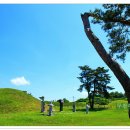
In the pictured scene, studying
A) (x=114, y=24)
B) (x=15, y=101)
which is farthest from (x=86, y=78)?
(x=114, y=24)

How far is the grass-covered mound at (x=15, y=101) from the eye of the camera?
31.1m

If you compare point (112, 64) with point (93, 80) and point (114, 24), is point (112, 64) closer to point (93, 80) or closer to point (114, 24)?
point (114, 24)

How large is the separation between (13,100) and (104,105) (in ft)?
53.8

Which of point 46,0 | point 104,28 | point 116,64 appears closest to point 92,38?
point 116,64

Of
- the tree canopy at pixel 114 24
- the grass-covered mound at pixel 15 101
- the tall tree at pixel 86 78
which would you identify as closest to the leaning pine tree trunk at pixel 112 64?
the tree canopy at pixel 114 24

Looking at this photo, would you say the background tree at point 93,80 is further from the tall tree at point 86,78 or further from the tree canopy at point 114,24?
the tree canopy at point 114,24

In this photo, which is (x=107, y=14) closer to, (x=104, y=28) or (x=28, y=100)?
(x=104, y=28)

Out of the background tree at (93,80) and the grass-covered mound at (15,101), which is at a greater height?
the background tree at (93,80)

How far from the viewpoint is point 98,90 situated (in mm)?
47094

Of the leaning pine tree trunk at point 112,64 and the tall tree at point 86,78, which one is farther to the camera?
the tall tree at point 86,78

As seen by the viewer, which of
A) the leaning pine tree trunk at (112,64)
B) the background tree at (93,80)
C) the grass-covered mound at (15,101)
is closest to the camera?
the leaning pine tree trunk at (112,64)

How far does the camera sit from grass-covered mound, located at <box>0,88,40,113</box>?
3109cm

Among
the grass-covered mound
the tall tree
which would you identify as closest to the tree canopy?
the grass-covered mound

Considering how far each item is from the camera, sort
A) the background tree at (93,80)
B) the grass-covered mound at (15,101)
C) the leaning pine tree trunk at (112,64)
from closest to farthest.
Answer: the leaning pine tree trunk at (112,64) → the grass-covered mound at (15,101) → the background tree at (93,80)
